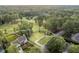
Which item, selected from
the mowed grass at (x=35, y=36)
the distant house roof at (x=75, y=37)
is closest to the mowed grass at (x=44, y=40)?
the mowed grass at (x=35, y=36)

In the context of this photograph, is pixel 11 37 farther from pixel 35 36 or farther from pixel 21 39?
pixel 35 36

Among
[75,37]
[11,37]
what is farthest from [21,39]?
[75,37]

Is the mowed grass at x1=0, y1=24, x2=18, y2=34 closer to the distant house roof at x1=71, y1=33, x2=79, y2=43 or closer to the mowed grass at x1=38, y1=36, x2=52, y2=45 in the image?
the mowed grass at x1=38, y1=36, x2=52, y2=45

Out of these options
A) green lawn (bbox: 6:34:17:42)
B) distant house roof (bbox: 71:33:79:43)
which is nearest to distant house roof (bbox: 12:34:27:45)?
green lawn (bbox: 6:34:17:42)

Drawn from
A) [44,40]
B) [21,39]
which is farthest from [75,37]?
[21,39]

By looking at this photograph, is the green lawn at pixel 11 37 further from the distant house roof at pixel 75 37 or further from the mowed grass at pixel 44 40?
the distant house roof at pixel 75 37

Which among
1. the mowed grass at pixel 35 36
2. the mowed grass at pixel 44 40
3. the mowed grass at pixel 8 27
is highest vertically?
the mowed grass at pixel 8 27

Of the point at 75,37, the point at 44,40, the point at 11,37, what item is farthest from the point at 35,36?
the point at 75,37

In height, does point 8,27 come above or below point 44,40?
above

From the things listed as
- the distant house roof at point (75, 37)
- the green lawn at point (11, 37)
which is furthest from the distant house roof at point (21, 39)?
the distant house roof at point (75, 37)

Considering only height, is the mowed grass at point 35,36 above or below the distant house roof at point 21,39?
above

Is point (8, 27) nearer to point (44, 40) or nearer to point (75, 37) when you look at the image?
point (44, 40)

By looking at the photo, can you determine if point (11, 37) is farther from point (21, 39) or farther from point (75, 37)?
point (75, 37)
